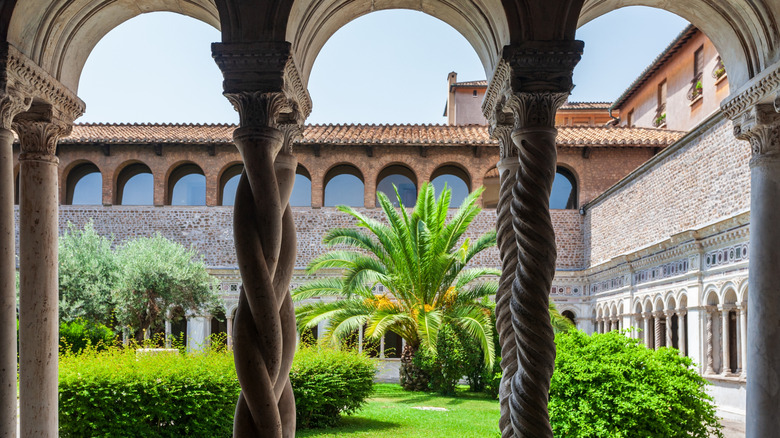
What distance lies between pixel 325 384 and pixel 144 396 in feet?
10.6

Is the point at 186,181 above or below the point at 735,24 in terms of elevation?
above

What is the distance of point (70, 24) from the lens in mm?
4789

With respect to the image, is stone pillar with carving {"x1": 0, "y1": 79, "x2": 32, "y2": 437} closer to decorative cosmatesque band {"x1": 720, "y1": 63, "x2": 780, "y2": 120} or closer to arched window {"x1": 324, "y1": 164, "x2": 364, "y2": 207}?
decorative cosmatesque band {"x1": 720, "y1": 63, "x2": 780, "y2": 120}

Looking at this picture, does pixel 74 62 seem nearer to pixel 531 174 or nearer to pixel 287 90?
pixel 287 90

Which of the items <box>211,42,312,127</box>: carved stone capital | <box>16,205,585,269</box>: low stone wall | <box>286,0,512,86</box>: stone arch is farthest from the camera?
<box>16,205,585,269</box>: low stone wall

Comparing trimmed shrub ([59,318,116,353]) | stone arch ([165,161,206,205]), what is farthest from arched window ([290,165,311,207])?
trimmed shrub ([59,318,116,353])

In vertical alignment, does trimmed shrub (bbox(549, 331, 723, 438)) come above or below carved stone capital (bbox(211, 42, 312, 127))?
below

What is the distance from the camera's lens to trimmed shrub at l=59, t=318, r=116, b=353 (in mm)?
17341

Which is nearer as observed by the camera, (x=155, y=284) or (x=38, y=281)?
(x=38, y=281)

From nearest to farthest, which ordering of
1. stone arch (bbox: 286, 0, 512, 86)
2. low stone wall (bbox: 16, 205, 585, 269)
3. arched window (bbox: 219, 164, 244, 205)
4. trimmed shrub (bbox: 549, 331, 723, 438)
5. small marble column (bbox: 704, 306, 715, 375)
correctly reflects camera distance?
stone arch (bbox: 286, 0, 512, 86), trimmed shrub (bbox: 549, 331, 723, 438), small marble column (bbox: 704, 306, 715, 375), low stone wall (bbox: 16, 205, 585, 269), arched window (bbox: 219, 164, 244, 205)

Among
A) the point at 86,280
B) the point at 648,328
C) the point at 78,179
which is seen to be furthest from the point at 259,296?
the point at 78,179

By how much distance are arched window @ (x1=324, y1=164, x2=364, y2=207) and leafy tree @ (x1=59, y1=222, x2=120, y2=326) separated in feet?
22.5

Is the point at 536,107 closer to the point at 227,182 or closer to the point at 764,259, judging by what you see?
the point at 764,259

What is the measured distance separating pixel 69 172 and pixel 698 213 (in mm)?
18060
